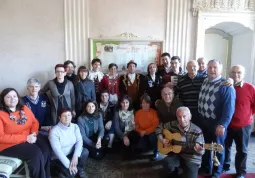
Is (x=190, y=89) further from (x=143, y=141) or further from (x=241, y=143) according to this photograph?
(x=143, y=141)

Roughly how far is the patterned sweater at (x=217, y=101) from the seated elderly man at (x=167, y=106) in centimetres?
40

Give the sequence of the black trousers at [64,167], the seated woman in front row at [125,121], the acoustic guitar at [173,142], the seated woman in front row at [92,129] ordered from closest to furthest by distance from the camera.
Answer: the acoustic guitar at [173,142]
the black trousers at [64,167]
the seated woman in front row at [92,129]
the seated woman in front row at [125,121]

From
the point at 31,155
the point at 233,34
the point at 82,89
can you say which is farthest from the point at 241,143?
the point at 233,34

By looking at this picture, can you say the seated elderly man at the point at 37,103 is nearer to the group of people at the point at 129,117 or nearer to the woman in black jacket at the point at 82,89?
the group of people at the point at 129,117

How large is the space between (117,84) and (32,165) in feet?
5.71

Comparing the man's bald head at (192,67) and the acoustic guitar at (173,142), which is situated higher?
the man's bald head at (192,67)

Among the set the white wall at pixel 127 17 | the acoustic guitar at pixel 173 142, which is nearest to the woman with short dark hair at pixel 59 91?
the white wall at pixel 127 17

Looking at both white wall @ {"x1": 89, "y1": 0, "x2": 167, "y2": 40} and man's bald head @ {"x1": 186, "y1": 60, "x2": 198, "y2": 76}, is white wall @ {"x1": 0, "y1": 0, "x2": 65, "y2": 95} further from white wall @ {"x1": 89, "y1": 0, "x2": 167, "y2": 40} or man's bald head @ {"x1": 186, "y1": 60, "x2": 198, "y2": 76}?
man's bald head @ {"x1": 186, "y1": 60, "x2": 198, "y2": 76}

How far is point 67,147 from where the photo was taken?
258cm

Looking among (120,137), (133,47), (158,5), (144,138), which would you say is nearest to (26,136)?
(120,137)

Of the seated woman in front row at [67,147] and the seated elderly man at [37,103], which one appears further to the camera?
the seated elderly man at [37,103]

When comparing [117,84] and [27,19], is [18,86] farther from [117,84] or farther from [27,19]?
[117,84]

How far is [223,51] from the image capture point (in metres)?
4.65

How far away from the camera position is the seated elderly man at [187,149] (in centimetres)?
237
